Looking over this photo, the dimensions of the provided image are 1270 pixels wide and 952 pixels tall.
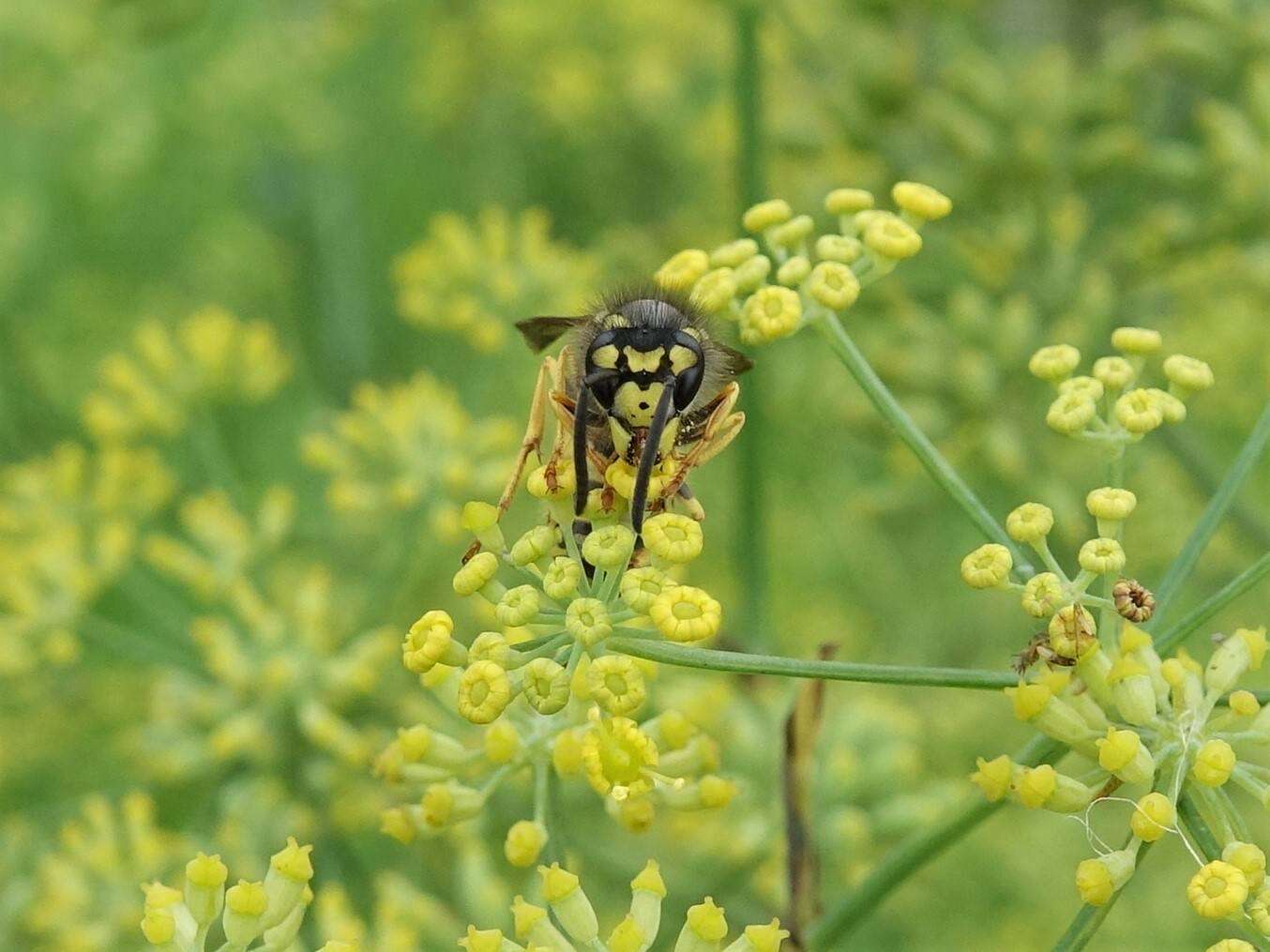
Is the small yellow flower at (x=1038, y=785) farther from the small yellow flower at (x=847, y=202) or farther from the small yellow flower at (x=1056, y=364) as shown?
the small yellow flower at (x=847, y=202)

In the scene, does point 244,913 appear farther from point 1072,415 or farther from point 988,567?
point 1072,415

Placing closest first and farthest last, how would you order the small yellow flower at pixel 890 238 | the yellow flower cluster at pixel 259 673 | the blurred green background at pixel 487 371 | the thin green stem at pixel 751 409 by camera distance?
the small yellow flower at pixel 890 238 → the yellow flower cluster at pixel 259 673 → the blurred green background at pixel 487 371 → the thin green stem at pixel 751 409

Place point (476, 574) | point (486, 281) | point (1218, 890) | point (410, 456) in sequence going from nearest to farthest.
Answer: point (1218, 890) → point (476, 574) → point (410, 456) → point (486, 281)

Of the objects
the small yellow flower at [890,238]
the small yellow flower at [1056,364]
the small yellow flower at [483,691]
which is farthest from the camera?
the small yellow flower at [890,238]

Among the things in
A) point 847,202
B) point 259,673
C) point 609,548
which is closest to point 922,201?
point 847,202

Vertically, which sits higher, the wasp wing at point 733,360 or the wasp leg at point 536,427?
the wasp wing at point 733,360

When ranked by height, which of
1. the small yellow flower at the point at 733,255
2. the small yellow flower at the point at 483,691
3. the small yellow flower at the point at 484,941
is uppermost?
the small yellow flower at the point at 733,255

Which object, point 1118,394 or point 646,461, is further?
point 1118,394

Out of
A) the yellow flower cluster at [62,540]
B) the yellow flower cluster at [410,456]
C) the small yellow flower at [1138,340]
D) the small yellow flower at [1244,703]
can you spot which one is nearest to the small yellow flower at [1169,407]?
the small yellow flower at [1138,340]
